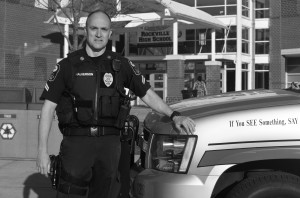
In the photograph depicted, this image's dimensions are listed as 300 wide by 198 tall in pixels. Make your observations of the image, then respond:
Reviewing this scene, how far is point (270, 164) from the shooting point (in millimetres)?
3695

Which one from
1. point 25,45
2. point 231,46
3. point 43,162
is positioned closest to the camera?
point 43,162

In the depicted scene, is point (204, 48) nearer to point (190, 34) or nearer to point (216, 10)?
point (190, 34)

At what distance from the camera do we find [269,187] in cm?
349

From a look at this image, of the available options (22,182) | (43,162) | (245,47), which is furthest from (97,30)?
(245,47)

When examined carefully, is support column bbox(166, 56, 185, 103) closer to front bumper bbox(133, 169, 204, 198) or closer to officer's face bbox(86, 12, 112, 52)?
officer's face bbox(86, 12, 112, 52)

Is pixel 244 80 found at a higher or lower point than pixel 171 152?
higher

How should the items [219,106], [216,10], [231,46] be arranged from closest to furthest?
[219,106] < [231,46] < [216,10]

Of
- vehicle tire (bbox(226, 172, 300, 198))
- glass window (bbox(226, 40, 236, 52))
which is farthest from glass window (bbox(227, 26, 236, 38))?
vehicle tire (bbox(226, 172, 300, 198))

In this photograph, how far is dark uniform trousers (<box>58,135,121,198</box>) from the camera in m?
3.65

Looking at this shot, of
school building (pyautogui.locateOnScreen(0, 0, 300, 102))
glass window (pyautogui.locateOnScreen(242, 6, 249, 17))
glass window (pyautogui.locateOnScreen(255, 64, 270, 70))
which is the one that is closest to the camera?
school building (pyautogui.locateOnScreen(0, 0, 300, 102))

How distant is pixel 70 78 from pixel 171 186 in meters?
1.08

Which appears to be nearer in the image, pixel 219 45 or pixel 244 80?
pixel 219 45

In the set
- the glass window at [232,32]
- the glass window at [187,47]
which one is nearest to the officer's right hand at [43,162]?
the glass window at [187,47]

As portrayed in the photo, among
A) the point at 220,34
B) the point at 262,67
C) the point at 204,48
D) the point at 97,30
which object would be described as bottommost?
the point at 97,30
